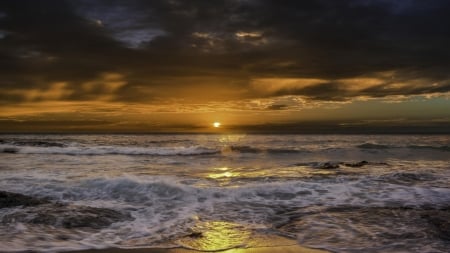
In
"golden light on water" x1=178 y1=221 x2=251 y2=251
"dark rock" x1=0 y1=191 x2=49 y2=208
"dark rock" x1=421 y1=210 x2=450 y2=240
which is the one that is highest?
"dark rock" x1=0 y1=191 x2=49 y2=208

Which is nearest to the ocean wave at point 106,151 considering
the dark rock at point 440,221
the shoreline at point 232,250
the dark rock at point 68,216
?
the dark rock at point 68,216

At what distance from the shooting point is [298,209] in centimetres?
866

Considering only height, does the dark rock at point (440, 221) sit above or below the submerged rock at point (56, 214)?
below

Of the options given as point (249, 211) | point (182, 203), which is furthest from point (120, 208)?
point (249, 211)

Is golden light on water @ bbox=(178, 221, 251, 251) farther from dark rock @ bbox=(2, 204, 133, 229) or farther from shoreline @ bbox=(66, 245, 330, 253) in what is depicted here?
dark rock @ bbox=(2, 204, 133, 229)

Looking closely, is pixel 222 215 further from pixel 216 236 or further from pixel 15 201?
pixel 15 201

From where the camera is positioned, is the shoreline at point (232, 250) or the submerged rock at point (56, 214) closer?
the shoreline at point (232, 250)

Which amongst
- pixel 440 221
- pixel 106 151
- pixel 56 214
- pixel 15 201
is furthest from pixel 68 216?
pixel 106 151

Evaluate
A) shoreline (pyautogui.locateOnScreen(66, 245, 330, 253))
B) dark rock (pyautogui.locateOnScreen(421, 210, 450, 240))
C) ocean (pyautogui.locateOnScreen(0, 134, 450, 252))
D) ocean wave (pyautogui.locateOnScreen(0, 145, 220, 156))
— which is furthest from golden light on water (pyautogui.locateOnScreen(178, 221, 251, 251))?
ocean wave (pyautogui.locateOnScreen(0, 145, 220, 156))

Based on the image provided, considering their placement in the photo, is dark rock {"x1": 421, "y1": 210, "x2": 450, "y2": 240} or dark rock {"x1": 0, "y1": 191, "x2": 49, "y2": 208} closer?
dark rock {"x1": 421, "y1": 210, "x2": 450, "y2": 240}

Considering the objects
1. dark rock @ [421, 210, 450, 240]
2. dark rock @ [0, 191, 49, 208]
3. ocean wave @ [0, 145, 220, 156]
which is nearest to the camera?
dark rock @ [421, 210, 450, 240]

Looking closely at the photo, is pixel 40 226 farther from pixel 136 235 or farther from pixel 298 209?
pixel 298 209

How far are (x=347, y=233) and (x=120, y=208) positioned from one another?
14.9 ft

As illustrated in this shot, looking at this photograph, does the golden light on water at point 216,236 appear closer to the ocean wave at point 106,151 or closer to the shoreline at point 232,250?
the shoreline at point 232,250
